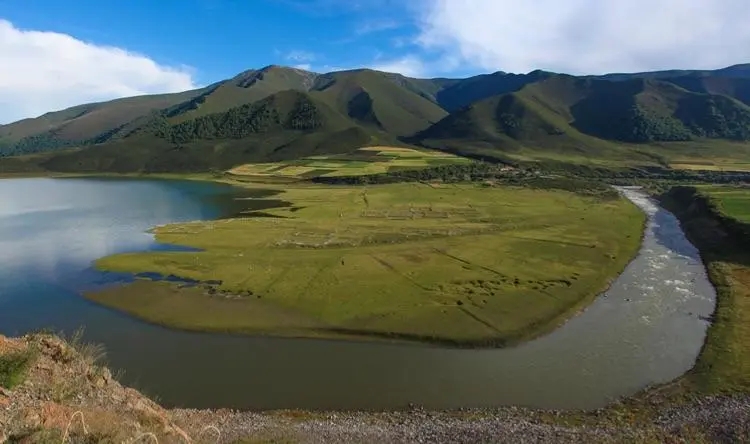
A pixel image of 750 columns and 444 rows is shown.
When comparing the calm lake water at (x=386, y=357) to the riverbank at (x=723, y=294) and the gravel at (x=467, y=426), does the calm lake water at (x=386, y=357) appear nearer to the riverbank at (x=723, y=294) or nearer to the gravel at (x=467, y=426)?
the riverbank at (x=723, y=294)

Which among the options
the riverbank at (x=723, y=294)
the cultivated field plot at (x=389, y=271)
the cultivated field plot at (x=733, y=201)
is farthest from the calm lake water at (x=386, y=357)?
the cultivated field plot at (x=733, y=201)

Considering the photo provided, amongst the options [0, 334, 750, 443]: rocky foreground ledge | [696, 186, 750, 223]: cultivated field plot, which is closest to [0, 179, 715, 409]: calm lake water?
[0, 334, 750, 443]: rocky foreground ledge

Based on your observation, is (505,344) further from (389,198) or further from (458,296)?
(389,198)

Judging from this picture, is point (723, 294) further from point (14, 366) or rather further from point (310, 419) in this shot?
→ point (14, 366)

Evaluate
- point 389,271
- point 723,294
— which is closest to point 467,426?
point 389,271

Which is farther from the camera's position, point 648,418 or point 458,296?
point 458,296

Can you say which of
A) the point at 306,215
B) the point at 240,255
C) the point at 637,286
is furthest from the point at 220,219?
the point at 637,286
